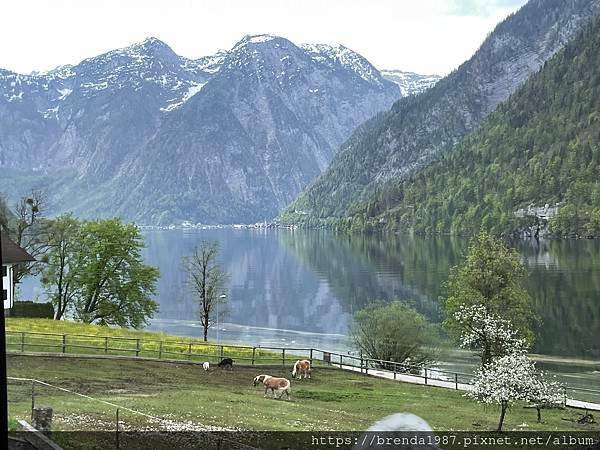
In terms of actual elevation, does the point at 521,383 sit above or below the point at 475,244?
below

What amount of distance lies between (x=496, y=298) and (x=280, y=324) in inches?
2127

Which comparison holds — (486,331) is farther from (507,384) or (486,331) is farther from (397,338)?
(507,384)

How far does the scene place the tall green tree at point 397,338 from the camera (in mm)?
61719

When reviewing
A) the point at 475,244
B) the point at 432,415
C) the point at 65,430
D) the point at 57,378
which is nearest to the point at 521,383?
the point at 432,415

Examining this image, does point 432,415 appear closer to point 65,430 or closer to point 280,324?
point 65,430

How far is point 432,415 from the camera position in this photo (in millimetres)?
31781

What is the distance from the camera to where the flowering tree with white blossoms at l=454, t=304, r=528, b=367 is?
48.4m

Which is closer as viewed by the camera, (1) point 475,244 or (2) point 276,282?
(1) point 475,244

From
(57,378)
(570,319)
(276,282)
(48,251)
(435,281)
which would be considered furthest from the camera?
(276,282)

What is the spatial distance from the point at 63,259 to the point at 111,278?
5865 mm

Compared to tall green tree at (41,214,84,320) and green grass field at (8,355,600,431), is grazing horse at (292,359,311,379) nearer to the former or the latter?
green grass field at (8,355,600,431)

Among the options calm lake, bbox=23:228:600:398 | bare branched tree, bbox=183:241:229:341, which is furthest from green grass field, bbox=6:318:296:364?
calm lake, bbox=23:228:600:398

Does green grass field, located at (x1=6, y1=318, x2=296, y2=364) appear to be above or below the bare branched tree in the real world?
below

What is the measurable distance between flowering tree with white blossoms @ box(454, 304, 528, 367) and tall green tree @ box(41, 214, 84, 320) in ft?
130
